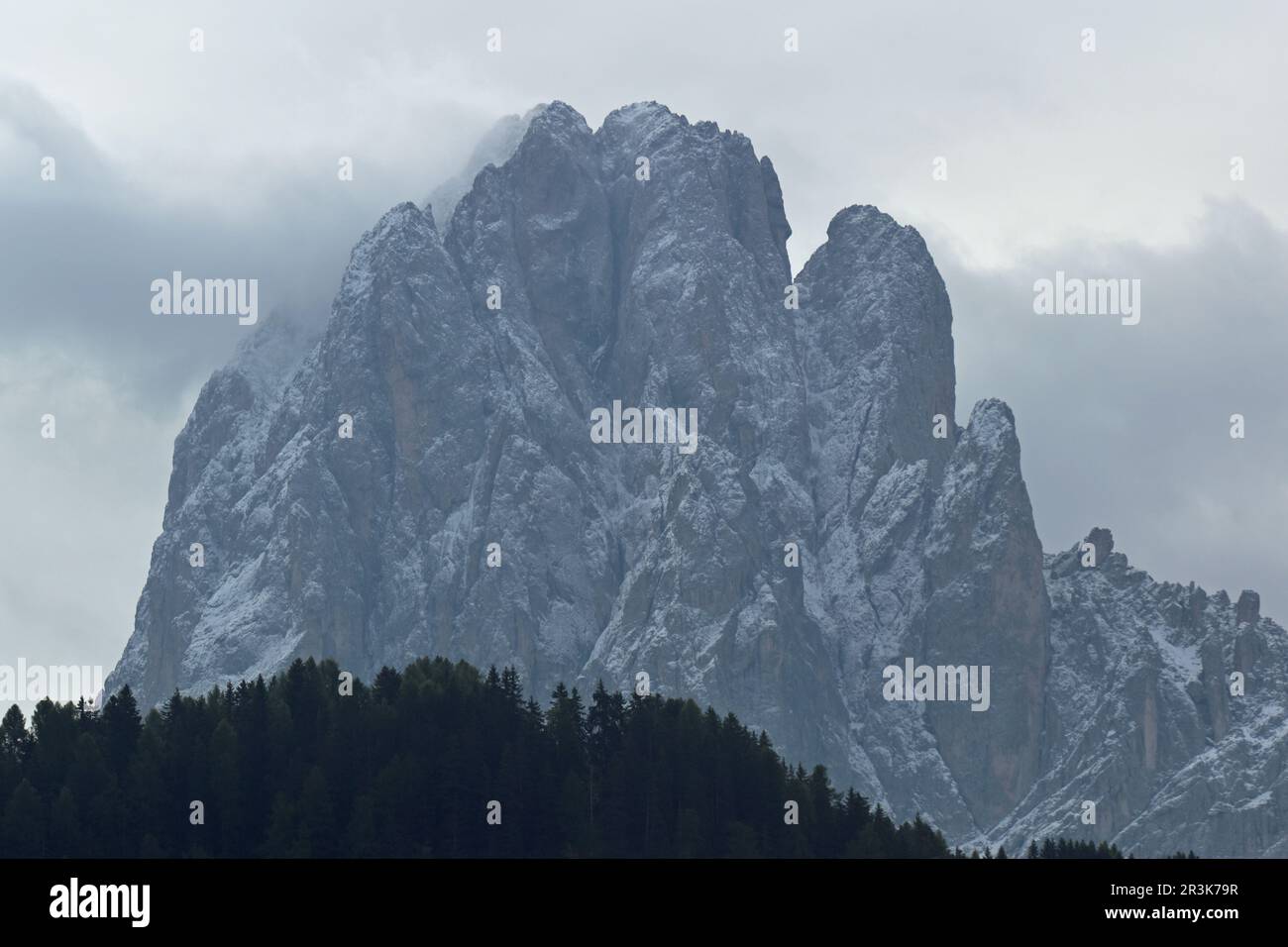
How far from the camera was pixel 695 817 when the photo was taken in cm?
19488

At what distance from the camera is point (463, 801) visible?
18750cm
